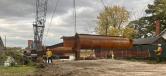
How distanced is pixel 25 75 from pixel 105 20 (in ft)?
250

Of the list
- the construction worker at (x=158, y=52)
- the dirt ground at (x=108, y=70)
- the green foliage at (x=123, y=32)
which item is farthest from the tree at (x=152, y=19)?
the dirt ground at (x=108, y=70)

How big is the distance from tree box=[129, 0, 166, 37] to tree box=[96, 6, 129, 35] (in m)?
5.17

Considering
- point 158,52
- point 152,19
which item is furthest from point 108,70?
point 152,19

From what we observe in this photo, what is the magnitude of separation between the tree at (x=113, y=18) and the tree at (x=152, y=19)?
517 cm

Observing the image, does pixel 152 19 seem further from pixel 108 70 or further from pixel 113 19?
pixel 108 70

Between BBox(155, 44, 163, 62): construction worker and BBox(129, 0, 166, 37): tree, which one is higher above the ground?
BBox(129, 0, 166, 37): tree

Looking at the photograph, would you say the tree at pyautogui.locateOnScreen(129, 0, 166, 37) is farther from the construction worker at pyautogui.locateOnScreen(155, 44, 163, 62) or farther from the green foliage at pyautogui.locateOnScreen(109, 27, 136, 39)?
the construction worker at pyautogui.locateOnScreen(155, 44, 163, 62)

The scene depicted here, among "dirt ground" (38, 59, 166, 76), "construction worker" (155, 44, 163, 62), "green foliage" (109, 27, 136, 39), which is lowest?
"dirt ground" (38, 59, 166, 76)

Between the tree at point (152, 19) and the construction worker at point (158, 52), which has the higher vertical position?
the tree at point (152, 19)

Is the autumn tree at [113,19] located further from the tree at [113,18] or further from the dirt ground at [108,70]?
the dirt ground at [108,70]

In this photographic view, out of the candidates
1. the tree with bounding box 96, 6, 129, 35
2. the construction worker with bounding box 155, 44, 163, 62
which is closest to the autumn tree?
the tree with bounding box 96, 6, 129, 35

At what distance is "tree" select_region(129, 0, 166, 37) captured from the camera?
87.6m

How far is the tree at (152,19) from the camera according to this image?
8756 cm

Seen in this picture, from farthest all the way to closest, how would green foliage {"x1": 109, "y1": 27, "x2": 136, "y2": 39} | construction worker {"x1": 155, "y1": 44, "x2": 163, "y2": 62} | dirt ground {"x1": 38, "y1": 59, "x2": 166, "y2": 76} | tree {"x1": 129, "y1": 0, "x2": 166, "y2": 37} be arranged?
green foliage {"x1": 109, "y1": 27, "x2": 136, "y2": 39}, tree {"x1": 129, "y1": 0, "x2": 166, "y2": 37}, construction worker {"x1": 155, "y1": 44, "x2": 163, "y2": 62}, dirt ground {"x1": 38, "y1": 59, "x2": 166, "y2": 76}
